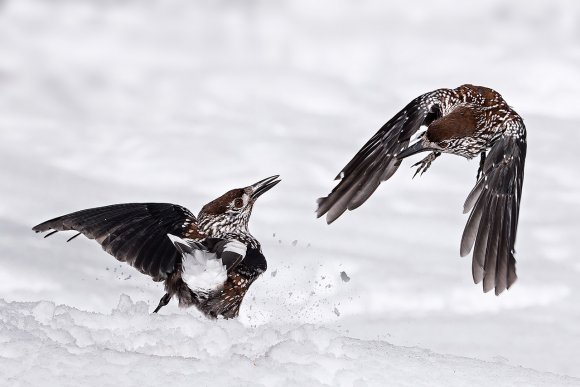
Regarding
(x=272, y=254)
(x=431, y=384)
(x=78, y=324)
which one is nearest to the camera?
(x=431, y=384)

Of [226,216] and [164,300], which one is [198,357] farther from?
[226,216]

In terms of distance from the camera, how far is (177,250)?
5625mm

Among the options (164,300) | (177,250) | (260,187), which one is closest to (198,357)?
(177,250)

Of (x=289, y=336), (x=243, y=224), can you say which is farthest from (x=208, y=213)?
(x=289, y=336)

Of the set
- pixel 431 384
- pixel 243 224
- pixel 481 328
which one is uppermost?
pixel 243 224

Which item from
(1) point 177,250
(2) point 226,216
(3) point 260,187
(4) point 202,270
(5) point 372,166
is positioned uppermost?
(5) point 372,166

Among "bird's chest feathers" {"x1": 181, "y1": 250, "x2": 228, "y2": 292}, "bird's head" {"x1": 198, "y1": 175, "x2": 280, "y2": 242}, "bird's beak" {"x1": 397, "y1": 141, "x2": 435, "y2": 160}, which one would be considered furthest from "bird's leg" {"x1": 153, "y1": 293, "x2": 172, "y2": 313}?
"bird's beak" {"x1": 397, "y1": 141, "x2": 435, "y2": 160}

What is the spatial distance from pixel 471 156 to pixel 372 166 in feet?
2.39

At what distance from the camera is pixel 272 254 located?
7.79 metres

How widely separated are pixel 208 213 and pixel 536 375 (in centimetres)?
289

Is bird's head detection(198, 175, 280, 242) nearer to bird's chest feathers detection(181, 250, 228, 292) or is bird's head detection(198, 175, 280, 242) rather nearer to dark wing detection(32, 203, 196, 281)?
dark wing detection(32, 203, 196, 281)

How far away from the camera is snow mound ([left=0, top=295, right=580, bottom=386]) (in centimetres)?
380

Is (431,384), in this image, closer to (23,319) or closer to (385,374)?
(385,374)

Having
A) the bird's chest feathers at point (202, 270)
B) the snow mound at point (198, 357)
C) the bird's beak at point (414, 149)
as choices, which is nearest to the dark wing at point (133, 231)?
the bird's chest feathers at point (202, 270)
